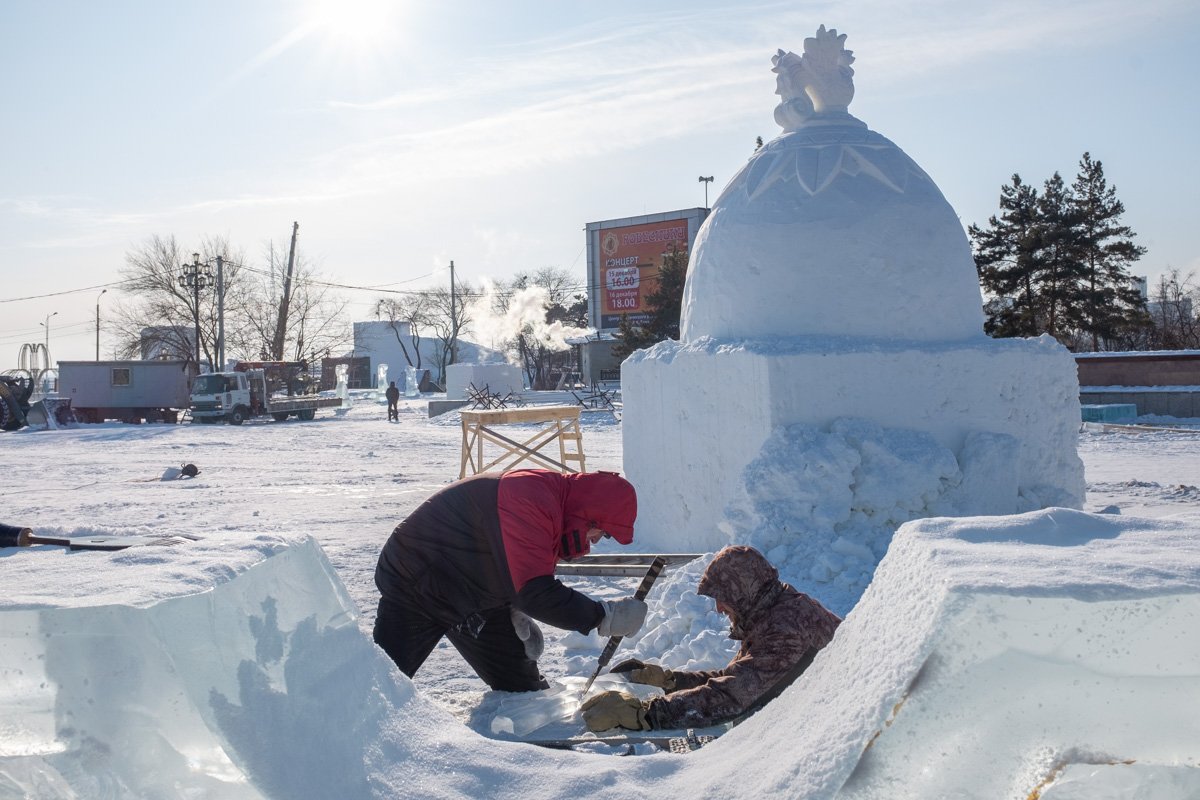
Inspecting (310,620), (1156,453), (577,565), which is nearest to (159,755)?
(310,620)

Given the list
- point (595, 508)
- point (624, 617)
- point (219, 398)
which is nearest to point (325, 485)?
point (624, 617)

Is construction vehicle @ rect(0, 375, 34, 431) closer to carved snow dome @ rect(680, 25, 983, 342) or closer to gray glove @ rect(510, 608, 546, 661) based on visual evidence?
carved snow dome @ rect(680, 25, 983, 342)

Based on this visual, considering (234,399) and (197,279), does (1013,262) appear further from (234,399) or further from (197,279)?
(197,279)

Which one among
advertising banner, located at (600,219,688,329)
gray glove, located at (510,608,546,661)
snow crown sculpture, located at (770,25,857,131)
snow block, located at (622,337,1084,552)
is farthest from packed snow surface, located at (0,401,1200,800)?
advertising banner, located at (600,219,688,329)

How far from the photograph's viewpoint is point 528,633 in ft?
15.1

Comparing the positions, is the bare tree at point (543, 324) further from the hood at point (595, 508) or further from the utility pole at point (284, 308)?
the hood at point (595, 508)

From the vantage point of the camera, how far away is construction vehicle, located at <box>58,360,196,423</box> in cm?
3169

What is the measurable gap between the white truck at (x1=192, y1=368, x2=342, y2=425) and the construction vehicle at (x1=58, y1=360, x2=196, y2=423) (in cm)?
267

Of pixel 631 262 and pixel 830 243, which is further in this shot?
pixel 631 262

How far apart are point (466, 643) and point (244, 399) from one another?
28120 mm

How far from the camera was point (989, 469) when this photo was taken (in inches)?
287

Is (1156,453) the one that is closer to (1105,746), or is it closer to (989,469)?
(989,469)

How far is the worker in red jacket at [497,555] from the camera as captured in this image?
3.76 metres

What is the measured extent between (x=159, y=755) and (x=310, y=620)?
59 cm
